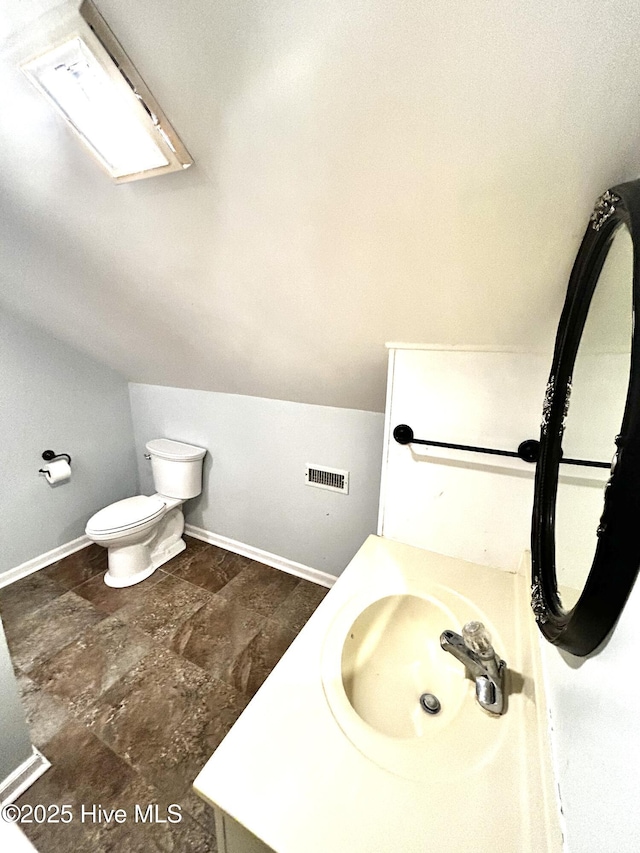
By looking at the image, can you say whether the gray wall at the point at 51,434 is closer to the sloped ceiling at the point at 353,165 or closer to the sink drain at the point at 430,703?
the sloped ceiling at the point at 353,165

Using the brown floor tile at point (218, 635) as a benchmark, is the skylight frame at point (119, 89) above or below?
above

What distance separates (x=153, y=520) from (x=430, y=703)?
1.75 metres

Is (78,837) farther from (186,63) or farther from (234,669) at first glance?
(186,63)

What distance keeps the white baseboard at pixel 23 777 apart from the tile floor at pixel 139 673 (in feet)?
0.08

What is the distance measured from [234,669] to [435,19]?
2112mm

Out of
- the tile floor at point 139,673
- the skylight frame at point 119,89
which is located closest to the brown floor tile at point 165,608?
the tile floor at point 139,673

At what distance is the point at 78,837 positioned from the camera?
3.50 feet

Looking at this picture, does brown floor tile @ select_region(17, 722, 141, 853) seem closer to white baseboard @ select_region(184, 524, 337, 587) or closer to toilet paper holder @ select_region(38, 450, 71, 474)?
white baseboard @ select_region(184, 524, 337, 587)

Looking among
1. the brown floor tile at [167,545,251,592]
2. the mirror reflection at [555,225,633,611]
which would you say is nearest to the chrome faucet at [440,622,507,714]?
the mirror reflection at [555,225,633,611]

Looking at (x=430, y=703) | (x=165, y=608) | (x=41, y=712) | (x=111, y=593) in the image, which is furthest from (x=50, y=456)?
(x=430, y=703)

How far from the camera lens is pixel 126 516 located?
2000 mm

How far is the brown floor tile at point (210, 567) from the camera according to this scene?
2.13 meters

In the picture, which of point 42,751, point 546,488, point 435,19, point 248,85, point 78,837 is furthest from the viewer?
point 42,751

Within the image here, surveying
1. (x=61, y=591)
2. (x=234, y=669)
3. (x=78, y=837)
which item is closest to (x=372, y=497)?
(x=234, y=669)
